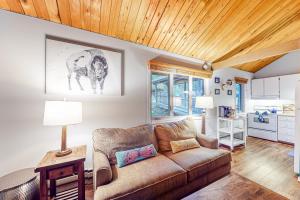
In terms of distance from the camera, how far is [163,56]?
3.11 meters

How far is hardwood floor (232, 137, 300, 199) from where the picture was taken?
7.00 feet

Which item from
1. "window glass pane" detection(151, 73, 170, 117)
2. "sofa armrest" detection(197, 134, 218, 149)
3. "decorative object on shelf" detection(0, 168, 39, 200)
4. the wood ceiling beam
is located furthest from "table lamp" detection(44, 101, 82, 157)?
the wood ceiling beam

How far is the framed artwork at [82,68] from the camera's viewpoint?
206 cm

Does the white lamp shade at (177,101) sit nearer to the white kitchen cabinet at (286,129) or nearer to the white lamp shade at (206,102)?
the white lamp shade at (206,102)

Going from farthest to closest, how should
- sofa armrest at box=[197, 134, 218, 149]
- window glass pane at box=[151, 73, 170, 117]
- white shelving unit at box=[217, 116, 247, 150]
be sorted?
1. white shelving unit at box=[217, 116, 247, 150]
2. window glass pane at box=[151, 73, 170, 117]
3. sofa armrest at box=[197, 134, 218, 149]

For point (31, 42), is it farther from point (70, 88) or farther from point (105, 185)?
point (105, 185)

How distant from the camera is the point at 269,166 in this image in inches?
108

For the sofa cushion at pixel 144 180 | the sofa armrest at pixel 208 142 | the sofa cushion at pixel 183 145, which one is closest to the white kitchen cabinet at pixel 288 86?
the sofa armrest at pixel 208 142

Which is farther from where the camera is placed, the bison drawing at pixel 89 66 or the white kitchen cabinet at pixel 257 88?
the white kitchen cabinet at pixel 257 88

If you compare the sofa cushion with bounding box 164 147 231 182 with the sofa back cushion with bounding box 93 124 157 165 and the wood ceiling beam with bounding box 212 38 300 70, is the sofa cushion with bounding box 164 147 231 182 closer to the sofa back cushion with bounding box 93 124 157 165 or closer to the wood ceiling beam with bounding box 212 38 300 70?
the sofa back cushion with bounding box 93 124 157 165

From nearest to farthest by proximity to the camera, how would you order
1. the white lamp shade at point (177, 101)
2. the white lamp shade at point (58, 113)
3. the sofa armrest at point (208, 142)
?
the white lamp shade at point (58, 113)
the sofa armrest at point (208, 142)
the white lamp shade at point (177, 101)

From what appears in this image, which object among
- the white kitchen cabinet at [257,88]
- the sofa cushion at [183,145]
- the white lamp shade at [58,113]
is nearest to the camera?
the white lamp shade at [58,113]

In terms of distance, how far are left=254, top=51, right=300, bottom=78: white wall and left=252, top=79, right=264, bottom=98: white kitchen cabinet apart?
37 cm

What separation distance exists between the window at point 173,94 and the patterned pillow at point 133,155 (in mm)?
1025
